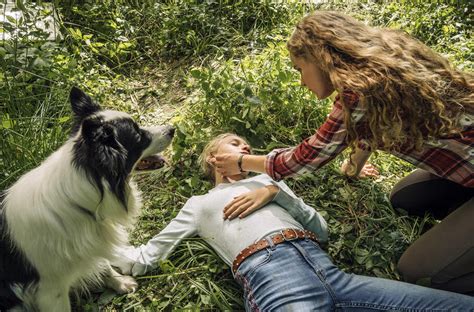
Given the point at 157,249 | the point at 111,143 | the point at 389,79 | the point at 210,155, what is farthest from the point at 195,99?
the point at 389,79

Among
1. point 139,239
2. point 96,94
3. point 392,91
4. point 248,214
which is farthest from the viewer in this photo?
point 96,94

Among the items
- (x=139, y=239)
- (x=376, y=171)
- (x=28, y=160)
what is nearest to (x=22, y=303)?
(x=139, y=239)

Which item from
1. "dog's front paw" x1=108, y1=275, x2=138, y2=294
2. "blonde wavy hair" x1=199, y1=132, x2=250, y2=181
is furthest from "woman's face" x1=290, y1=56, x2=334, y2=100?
"dog's front paw" x1=108, y1=275, x2=138, y2=294

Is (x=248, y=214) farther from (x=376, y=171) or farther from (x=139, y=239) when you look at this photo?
(x=376, y=171)

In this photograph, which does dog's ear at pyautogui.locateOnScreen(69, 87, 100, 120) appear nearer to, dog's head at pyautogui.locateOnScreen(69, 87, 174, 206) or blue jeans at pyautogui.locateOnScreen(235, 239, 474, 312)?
dog's head at pyautogui.locateOnScreen(69, 87, 174, 206)

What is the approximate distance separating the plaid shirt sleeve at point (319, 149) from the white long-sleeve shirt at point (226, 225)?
190mm

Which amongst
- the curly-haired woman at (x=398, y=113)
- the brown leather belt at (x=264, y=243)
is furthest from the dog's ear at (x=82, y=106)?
the brown leather belt at (x=264, y=243)

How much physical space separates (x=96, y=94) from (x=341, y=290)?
2776mm

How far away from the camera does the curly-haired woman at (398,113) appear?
1786 millimetres

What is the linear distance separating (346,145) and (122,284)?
1497mm

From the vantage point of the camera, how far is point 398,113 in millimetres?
1792

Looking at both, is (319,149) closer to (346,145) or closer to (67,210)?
(346,145)

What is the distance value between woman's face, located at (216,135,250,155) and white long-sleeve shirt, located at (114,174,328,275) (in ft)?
0.80

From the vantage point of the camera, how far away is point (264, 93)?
318 centimetres
